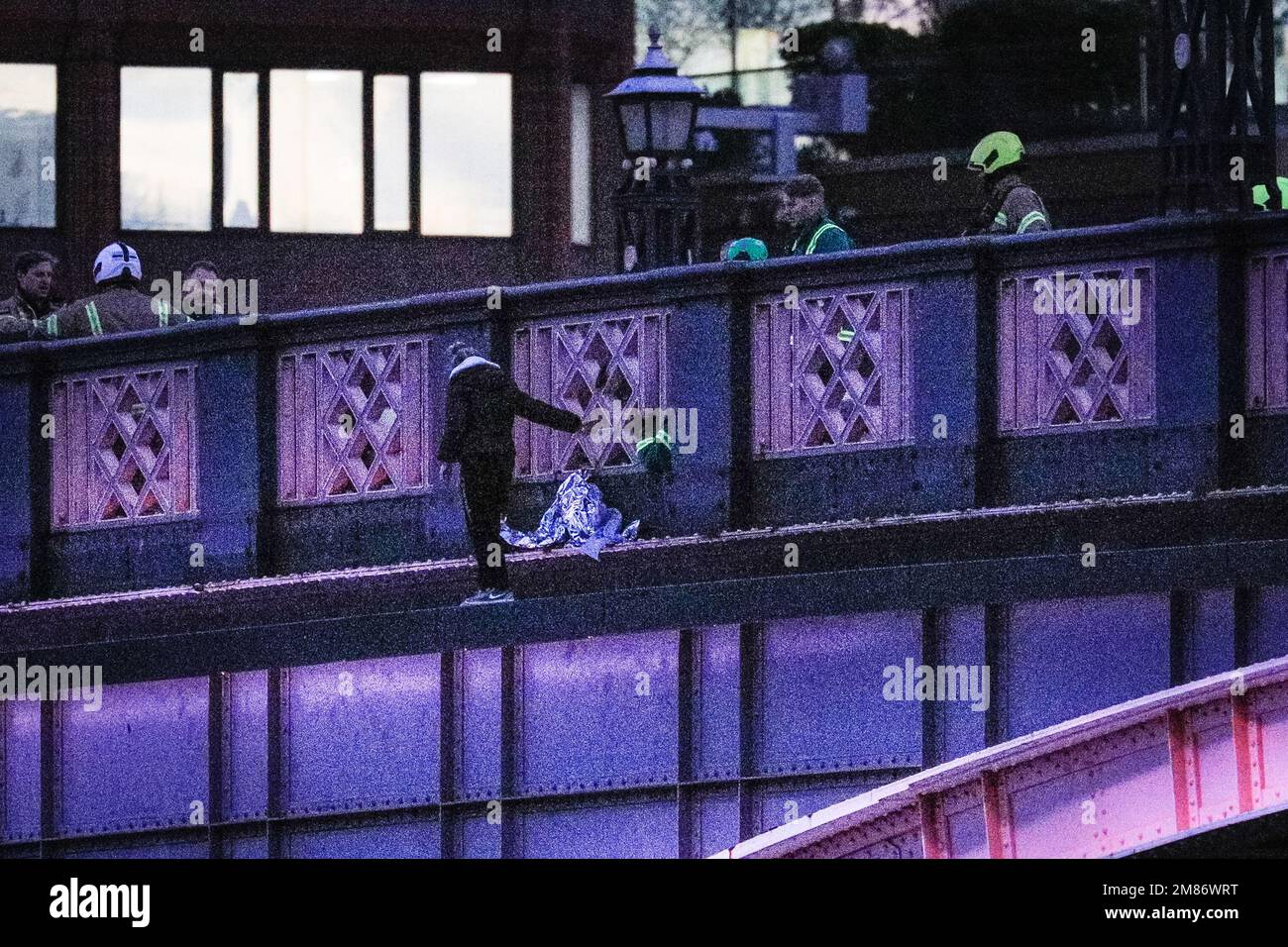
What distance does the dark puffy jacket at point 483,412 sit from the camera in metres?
14.8

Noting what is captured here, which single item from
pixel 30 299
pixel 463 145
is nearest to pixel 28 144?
pixel 463 145

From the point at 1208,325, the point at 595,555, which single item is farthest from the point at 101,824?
the point at 1208,325

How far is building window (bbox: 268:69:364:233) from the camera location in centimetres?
2539

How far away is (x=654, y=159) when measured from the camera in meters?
17.0

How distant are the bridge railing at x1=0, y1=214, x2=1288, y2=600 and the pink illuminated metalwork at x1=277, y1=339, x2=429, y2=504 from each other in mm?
14

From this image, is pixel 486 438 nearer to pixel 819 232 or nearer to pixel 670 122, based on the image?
pixel 819 232

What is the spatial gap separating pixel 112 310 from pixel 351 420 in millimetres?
1645

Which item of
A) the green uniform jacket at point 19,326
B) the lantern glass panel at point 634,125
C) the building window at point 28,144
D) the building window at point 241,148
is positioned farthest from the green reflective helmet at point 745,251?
the building window at point 28,144

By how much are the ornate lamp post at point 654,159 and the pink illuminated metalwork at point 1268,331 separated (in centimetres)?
399

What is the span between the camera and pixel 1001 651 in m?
14.4

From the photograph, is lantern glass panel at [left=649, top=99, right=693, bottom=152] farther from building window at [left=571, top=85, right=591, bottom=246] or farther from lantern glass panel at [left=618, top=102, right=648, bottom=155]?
building window at [left=571, top=85, right=591, bottom=246]

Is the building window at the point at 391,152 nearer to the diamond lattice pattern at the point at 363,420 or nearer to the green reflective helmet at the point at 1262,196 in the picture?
the diamond lattice pattern at the point at 363,420

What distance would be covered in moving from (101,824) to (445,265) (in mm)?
9327
